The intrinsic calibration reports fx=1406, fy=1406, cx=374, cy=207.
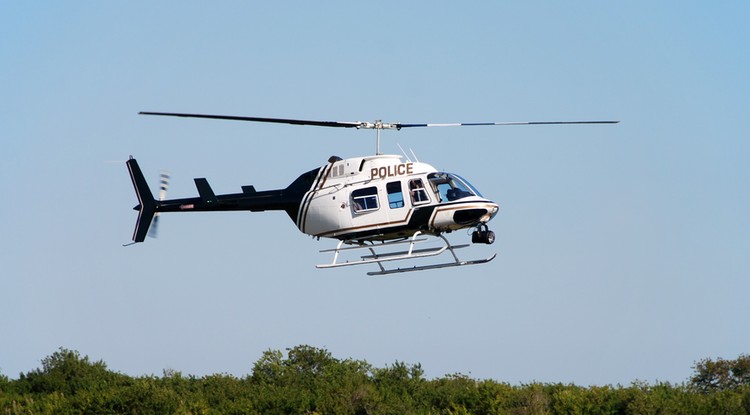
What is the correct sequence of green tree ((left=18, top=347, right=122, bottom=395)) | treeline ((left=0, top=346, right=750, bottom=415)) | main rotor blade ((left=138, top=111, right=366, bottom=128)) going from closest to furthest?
main rotor blade ((left=138, top=111, right=366, bottom=128)), treeline ((left=0, top=346, right=750, bottom=415)), green tree ((left=18, top=347, right=122, bottom=395))

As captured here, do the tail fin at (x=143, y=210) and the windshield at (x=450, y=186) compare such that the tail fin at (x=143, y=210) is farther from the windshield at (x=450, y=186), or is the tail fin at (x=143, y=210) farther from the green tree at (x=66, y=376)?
the green tree at (x=66, y=376)

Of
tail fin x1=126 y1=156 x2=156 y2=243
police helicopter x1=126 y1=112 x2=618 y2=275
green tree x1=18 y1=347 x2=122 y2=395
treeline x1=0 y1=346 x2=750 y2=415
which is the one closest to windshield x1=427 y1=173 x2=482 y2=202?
police helicopter x1=126 y1=112 x2=618 y2=275

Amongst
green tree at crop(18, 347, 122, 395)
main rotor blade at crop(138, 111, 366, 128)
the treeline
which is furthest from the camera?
green tree at crop(18, 347, 122, 395)

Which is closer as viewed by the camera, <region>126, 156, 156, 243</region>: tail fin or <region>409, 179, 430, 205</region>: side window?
<region>409, 179, 430, 205</region>: side window

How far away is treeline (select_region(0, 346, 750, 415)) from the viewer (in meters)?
49.4

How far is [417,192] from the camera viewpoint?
33531 millimetres

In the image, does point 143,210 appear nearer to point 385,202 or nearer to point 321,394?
point 385,202

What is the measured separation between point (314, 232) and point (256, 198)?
75.4 inches

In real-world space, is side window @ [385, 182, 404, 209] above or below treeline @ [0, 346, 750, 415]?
above

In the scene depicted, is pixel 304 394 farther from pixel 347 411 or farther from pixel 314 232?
pixel 314 232

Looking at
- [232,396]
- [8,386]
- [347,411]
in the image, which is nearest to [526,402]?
[347,411]

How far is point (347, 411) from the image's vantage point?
51688 millimetres

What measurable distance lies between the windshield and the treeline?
17198 millimetres

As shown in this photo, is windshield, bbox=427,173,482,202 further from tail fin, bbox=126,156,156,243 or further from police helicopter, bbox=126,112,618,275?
tail fin, bbox=126,156,156,243
